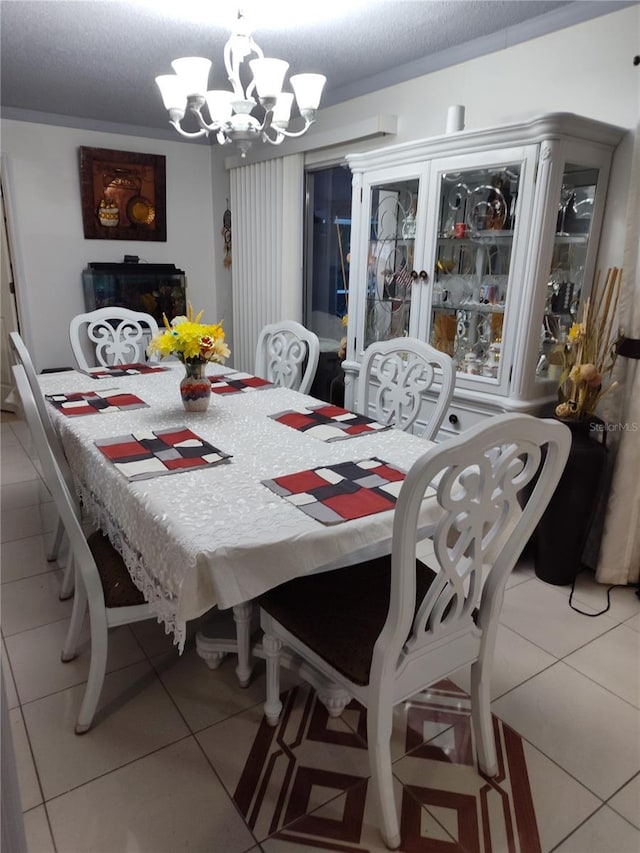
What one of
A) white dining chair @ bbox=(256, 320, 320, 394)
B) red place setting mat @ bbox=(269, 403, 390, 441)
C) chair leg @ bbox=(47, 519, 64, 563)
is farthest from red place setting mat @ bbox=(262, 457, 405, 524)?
chair leg @ bbox=(47, 519, 64, 563)

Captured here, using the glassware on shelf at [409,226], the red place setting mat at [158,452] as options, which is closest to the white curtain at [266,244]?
the glassware on shelf at [409,226]

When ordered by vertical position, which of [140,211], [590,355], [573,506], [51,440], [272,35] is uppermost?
[272,35]

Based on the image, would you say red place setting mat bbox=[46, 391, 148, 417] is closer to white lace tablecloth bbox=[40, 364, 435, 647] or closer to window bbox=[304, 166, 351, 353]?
white lace tablecloth bbox=[40, 364, 435, 647]

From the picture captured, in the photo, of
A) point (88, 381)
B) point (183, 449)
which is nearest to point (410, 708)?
point (183, 449)

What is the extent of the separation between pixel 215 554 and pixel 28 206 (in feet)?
13.3

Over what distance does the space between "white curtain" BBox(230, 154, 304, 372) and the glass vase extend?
7.25 feet

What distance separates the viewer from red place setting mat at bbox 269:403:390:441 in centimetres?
189

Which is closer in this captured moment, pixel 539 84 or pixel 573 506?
pixel 573 506

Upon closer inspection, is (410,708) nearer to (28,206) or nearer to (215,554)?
(215,554)

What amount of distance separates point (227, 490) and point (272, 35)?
7.27 feet

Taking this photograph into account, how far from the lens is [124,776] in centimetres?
149

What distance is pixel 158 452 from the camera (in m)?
1.68

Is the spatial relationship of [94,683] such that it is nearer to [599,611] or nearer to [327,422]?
[327,422]

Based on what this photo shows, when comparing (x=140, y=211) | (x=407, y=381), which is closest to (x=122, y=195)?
(x=140, y=211)
